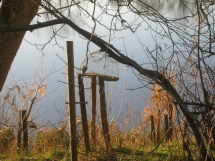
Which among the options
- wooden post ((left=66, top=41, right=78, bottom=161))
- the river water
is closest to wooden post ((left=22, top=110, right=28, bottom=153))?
the river water

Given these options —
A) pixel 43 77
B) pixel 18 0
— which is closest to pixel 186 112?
pixel 18 0

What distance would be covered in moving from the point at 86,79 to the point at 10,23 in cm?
227

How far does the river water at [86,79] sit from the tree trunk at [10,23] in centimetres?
100

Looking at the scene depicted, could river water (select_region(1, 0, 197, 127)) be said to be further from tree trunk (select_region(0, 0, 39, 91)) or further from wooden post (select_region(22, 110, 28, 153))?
tree trunk (select_region(0, 0, 39, 91))

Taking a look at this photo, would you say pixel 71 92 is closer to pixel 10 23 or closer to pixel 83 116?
pixel 83 116

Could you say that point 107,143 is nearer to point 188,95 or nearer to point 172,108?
point 172,108

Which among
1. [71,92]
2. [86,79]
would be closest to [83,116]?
[71,92]

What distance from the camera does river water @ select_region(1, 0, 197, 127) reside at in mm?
5527

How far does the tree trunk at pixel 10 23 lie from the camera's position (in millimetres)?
2909

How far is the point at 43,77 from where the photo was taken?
20.1ft

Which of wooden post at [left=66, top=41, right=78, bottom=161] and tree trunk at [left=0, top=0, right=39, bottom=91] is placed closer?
tree trunk at [left=0, top=0, right=39, bottom=91]

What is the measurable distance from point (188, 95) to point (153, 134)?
8.09 ft

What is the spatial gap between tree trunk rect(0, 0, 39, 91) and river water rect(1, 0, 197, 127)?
3.28 ft

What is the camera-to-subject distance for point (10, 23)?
2.95 m
